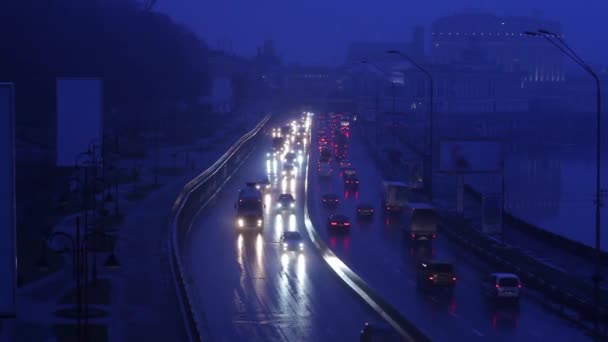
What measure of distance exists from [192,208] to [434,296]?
565 inches

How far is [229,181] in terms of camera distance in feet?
138

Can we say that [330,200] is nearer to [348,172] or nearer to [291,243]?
[348,172]

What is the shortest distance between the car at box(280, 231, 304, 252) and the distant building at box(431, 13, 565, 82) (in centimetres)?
14001

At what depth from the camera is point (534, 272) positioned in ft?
63.7

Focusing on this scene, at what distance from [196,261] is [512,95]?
101845 millimetres

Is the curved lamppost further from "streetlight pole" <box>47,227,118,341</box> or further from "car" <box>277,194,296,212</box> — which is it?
"car" <box>277,194,296,212</box>

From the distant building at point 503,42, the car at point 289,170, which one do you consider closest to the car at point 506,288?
the car at point 289,170

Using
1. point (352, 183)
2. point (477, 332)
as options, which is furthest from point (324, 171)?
point (477, 332)

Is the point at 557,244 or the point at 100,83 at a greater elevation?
the point at 100,83

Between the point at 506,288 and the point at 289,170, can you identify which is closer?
the point at 506,288

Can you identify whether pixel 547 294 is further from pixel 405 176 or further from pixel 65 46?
pixel 65 46

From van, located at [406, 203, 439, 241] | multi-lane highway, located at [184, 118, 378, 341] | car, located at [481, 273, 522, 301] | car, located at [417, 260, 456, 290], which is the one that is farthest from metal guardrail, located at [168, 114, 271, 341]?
van, located at [406, 203, 439, 241]

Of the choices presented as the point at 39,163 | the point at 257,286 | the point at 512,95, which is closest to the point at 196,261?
the point at 257,286

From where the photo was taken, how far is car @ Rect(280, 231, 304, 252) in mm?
23139
